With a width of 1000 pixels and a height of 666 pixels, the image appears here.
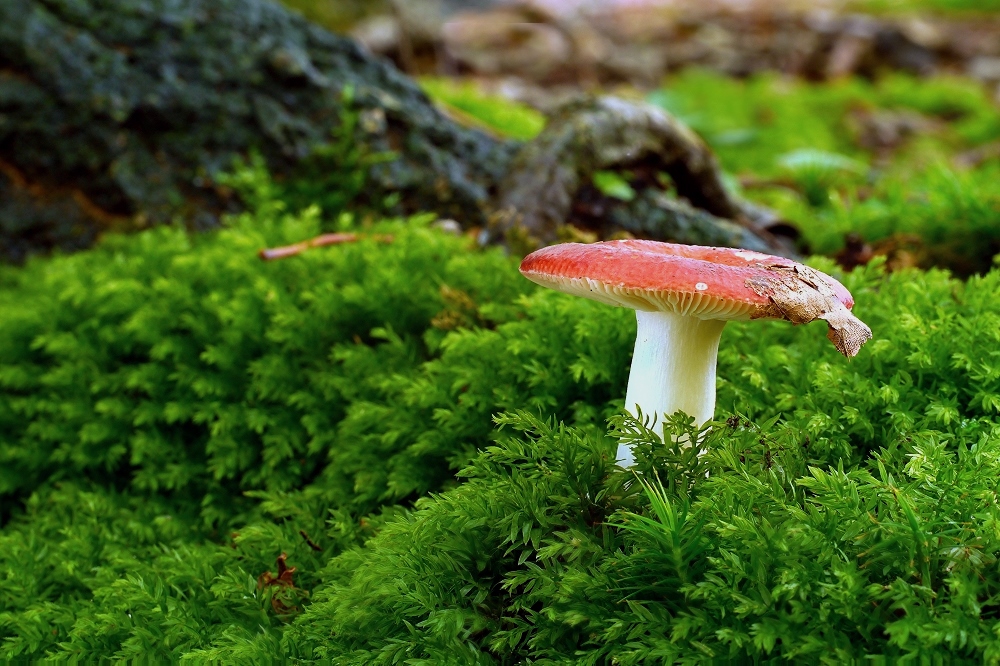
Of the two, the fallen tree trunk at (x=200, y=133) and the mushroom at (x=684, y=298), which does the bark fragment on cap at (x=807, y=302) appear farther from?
the fallen tree trunk at (x=200, y=133)

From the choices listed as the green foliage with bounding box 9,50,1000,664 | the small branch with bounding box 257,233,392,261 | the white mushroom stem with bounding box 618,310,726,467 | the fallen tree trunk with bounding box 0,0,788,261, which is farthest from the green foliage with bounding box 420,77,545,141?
the white mushroom stem with bounding box 618,310,726,467

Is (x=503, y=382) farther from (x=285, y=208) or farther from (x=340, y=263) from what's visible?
(x=285, y=208)

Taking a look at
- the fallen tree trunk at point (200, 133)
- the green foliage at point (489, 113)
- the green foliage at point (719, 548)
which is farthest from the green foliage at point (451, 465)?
the green foliage at point (489, 113)

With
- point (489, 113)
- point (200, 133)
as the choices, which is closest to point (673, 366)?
point (200, 133)

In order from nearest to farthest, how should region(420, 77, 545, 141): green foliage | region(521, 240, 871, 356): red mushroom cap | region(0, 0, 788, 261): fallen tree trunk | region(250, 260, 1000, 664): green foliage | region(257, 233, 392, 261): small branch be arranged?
region(250, 260, 1000, 664): green foliage < region(521, 240, 871, 356): red mushroom cap < region(257, 233, 392, 261): small branch < region(0, 0, 788, 261): fallen tree trunk < region(420, 77, 545, 141): green foliage

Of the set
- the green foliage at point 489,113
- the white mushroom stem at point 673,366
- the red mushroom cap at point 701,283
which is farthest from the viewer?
the green foliage at point 489,113

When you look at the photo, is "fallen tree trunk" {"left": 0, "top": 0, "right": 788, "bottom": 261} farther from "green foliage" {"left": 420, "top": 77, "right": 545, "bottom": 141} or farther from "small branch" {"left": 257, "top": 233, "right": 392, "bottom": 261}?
"green foliage" {"left": 420, "top": 77, "right": 545, "bottom": 141}
